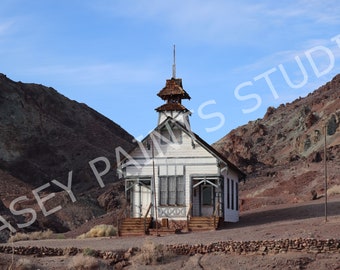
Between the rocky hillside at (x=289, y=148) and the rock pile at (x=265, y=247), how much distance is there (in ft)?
82.7

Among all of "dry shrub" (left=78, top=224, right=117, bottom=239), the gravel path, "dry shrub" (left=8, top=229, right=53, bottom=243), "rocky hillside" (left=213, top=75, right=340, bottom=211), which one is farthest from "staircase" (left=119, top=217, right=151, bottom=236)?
"rocky hillside" (left=213, top=75, right=340, bottom=211)

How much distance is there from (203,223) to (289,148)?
53208 millimetres

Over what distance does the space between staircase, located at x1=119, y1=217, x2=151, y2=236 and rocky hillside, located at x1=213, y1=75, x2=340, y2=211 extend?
19175 mm

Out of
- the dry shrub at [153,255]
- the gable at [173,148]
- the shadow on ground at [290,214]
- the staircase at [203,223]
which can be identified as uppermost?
the gable at [173,148]

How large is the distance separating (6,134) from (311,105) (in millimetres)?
45297

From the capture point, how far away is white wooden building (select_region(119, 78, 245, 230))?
38719 mm

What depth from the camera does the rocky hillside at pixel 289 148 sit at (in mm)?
62438

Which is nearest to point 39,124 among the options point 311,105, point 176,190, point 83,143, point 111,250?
point 83,143

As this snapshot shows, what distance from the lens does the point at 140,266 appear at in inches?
1078

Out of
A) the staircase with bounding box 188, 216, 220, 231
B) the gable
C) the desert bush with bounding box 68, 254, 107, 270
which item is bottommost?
the desert bush with bounding box 68, 254, 107, 270

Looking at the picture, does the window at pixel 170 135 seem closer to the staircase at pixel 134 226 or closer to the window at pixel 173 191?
the window at pixel 173 191

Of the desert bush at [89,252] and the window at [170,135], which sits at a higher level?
the window at [170,135]

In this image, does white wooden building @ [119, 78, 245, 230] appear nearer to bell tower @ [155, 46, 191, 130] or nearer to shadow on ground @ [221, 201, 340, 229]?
shadow on ground @ [221, 201, 340, 229]

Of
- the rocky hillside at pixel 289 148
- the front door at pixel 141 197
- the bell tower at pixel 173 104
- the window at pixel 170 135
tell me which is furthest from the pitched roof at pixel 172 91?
the rocky hillside at pixel 289 148
